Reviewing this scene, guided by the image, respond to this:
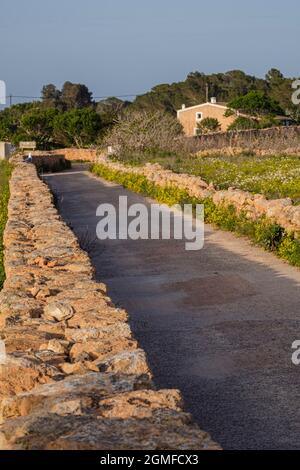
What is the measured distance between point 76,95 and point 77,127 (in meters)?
41.2

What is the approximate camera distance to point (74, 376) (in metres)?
4.45

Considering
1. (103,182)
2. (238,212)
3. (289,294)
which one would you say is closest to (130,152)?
(103,182)

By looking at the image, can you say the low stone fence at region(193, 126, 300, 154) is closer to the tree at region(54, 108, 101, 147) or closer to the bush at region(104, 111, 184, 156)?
the bush at region(104, 111, 184, 156)

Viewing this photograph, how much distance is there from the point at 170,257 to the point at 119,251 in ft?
3.71

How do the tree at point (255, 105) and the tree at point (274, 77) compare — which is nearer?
the tree at point (255, 105)

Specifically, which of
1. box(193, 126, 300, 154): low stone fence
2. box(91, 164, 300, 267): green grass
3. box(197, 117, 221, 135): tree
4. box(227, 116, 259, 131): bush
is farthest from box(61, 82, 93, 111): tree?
box(91, 164, 300, 267): green grass

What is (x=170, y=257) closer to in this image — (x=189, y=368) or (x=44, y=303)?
(x=189, y=368)

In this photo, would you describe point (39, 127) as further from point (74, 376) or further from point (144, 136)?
point (74, 376)

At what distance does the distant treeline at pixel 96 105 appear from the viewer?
59188mm

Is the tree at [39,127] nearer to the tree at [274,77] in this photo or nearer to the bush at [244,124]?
the bush at [244,124]

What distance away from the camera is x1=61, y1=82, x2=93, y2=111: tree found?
9857cm

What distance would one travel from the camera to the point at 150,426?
3586mm

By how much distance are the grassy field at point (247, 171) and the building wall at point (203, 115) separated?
1376 inches

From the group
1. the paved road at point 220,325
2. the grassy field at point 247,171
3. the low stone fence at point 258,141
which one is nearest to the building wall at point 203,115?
the low stone fence at point 258,141
